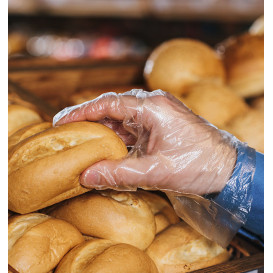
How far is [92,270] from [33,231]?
0.57 ft

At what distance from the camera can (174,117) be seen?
943mm

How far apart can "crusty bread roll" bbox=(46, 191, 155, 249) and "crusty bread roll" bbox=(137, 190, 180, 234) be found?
0.29 feet

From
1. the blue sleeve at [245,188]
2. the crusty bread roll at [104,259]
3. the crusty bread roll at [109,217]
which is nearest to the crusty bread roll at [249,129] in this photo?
the blue sleeve at [245,188]

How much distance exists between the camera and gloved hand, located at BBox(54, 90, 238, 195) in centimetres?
90

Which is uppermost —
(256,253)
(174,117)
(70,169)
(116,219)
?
(174,117)

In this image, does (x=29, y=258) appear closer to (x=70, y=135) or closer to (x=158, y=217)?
(x=70, y=135)

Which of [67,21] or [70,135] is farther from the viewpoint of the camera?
[67,21]

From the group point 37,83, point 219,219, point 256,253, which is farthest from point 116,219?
point 37,83

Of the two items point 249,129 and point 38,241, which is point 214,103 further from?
point 38,241

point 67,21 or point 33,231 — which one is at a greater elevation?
point 67,21

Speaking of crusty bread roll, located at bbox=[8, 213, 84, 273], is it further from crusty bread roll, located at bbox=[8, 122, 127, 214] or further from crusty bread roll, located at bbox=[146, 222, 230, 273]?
crusty bread roll, located at bbox=[146, 222, 230, 273]

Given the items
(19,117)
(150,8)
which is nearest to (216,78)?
(19,117)

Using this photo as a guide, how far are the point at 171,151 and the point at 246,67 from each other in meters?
0.95

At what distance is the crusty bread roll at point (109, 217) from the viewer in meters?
0.88
